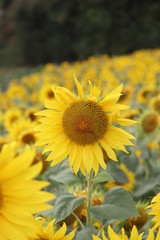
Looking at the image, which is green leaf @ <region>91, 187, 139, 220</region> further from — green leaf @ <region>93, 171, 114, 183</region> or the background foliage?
the background foliage

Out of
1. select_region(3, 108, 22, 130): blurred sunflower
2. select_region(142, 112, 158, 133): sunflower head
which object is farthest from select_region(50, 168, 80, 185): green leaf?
select_region(3, 108, 22, 130): blurred sunflower

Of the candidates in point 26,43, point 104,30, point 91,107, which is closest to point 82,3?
point 104,30

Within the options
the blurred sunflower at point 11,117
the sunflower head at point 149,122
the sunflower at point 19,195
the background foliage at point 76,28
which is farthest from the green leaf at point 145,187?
the background foliage at point 76,28

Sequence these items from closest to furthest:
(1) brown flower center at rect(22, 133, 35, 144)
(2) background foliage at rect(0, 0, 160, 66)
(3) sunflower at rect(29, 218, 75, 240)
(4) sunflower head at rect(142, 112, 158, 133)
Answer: (3) sunflower at rect(29, 218, 75, 240), (1) brown flower center at rect(22, 133, 35, 144), (4) sunflower head at rect(142, 112, 158, 133), (2) background foliage at rect(0, 0, 160, 66)

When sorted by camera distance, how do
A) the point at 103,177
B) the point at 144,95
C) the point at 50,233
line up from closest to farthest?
1. the point at 50,233
2. the point at 103,177
3. the point at 144,95

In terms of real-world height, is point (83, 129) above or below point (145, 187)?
above

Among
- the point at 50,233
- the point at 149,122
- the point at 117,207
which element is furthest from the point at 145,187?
the point at 50,233

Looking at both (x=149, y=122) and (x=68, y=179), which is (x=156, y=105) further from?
(x=68, y=179)

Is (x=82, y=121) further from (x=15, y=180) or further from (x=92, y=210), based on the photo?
(x=15, y=180)
